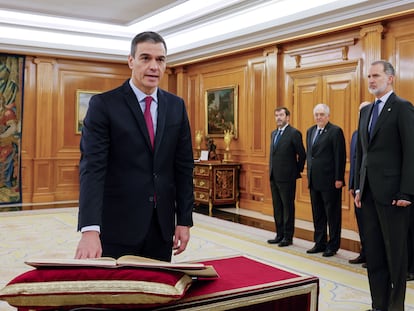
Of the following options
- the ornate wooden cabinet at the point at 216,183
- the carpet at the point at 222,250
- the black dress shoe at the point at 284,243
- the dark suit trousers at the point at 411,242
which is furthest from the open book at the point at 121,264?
the ornate wooden cabinet at the point at 216,183

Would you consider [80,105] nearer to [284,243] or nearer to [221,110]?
[221,110]

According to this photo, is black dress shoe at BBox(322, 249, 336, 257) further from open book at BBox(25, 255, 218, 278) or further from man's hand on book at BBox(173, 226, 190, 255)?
open book at BBox(25, 255, 218, 278)

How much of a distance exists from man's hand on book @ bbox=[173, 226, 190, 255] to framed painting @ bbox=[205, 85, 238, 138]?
23.4 ft

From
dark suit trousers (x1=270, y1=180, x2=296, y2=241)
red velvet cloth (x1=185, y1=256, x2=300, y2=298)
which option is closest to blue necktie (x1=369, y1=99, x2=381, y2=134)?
red velvet cloth (x1=185, y1=256, x2=300, y2=298)

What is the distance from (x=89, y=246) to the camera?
5.58ft

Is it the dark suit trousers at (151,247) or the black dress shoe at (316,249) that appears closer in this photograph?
the dark suit trousers at (151,247)

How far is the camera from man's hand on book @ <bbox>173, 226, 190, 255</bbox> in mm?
2096

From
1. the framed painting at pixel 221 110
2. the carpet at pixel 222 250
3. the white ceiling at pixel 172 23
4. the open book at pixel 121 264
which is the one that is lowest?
the carpet at pixel 222 250

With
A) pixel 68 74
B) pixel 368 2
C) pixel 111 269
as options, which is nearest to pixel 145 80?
pixel 111 269

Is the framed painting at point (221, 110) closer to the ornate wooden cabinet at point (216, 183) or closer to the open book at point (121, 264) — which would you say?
the ornate wooden cabinet at point (216, 183)

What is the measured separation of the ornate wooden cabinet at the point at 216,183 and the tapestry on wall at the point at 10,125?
3.86 meters

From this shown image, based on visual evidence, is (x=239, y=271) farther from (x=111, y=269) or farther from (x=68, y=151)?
(x=68, y=151)

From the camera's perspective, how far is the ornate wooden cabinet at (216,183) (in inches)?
340

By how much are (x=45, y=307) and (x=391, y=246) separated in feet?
8.22
